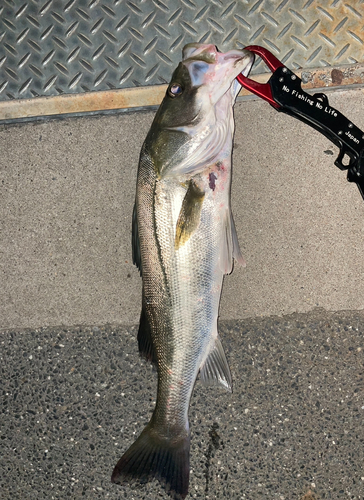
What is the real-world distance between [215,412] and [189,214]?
1537 mm

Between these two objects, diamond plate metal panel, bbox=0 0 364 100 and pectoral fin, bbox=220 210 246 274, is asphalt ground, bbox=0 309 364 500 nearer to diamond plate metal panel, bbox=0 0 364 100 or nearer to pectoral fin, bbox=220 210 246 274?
pectoral fin, bbox=220 210 246 274

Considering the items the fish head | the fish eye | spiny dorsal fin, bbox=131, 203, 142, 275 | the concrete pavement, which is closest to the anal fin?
spiny dorsal fin, bbox=131, 203, 142, 275

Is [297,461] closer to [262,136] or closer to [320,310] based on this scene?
[320,310]

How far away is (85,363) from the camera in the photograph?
325 centimetres

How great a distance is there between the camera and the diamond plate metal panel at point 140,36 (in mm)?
3068

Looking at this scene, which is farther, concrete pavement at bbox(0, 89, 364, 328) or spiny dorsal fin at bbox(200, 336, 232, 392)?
concrete pavement at bbox(0, 89, 364, 328)

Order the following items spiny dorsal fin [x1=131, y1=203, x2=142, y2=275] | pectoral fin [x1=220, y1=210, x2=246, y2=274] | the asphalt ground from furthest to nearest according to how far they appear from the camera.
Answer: the asphalt ground → spiny dorsal fin [x1=131, y1=203, x2=142, y2=275] → pectoral fin [x1=220, y1=210, x2=246, y2=274]

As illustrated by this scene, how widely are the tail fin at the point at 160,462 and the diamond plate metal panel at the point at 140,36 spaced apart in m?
2.52

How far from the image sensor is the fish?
2.49 metres

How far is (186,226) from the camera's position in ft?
8.21

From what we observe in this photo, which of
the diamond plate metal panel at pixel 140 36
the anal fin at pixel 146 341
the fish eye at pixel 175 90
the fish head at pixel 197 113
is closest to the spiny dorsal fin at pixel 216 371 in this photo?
the anal fin at pixel 146 341

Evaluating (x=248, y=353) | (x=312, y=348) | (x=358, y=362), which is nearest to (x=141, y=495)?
(x=248, y=353)

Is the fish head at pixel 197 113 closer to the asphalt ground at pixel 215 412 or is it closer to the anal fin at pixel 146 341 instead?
the anal fin at pixel 146 341

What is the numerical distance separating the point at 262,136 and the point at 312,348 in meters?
1.57
